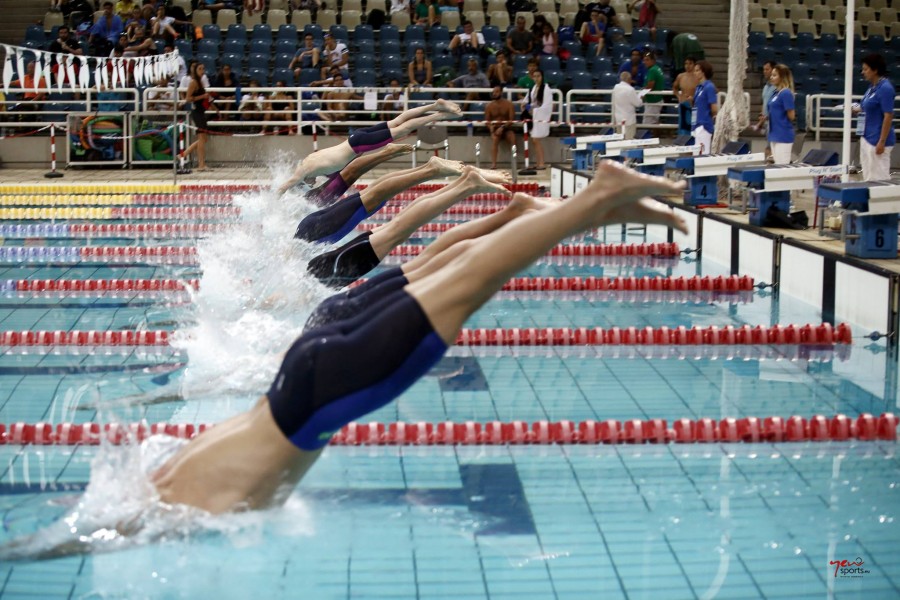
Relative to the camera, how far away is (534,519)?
331 cm

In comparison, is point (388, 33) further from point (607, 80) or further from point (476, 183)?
point (476, 183)

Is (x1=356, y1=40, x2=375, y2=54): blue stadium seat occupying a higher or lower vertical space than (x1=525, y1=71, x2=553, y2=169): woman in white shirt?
higher

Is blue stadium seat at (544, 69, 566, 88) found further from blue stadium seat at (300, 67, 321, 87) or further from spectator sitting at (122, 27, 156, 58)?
spectator sitting at (122, 27, 156, 58)

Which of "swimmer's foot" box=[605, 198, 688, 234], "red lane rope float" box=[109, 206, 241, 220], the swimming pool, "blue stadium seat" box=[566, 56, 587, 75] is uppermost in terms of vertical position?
"blue stadium seat" box=[566, 56, 587, 75]

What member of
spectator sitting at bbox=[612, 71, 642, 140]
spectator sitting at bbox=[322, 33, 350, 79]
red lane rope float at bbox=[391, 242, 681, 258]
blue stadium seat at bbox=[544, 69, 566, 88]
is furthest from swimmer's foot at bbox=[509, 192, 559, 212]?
blue stadium seat at bbox=[544, 69, 566, 88]

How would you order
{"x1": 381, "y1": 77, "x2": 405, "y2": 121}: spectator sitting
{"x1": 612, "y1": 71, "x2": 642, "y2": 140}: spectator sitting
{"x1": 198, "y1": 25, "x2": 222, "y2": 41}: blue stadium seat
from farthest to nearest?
{"x1": 198, "y1": 25, "x2": 222, "y2": 41}: blue stadium seat
{"x1": 381, "y1": 77, "x2": 405, "y2": 121}: spectator sitting
{"x1": 612, "y1": 71, "x2": 642, "y2": 140}: spectator sitting

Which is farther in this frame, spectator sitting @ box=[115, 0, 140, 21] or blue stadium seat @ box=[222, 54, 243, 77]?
spectator sitting @ box=[115, 0, 140, 21]

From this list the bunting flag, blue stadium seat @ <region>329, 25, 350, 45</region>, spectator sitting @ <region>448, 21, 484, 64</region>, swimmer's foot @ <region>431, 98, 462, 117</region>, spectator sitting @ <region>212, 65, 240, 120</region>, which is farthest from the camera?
blue stadium seat @ <region>329, 25, 350, 45</region>

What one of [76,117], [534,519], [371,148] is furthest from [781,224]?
[76,117]

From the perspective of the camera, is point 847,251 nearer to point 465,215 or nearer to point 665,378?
point 665,378

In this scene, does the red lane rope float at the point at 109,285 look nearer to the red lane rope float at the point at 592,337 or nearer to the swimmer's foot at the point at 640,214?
the red lane rope float at the point at 592,337

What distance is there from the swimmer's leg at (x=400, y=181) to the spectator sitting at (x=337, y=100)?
916 cm

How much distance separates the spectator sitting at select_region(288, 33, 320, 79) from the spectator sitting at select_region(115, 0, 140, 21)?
258 cm

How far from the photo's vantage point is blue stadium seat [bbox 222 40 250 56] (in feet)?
52.6
